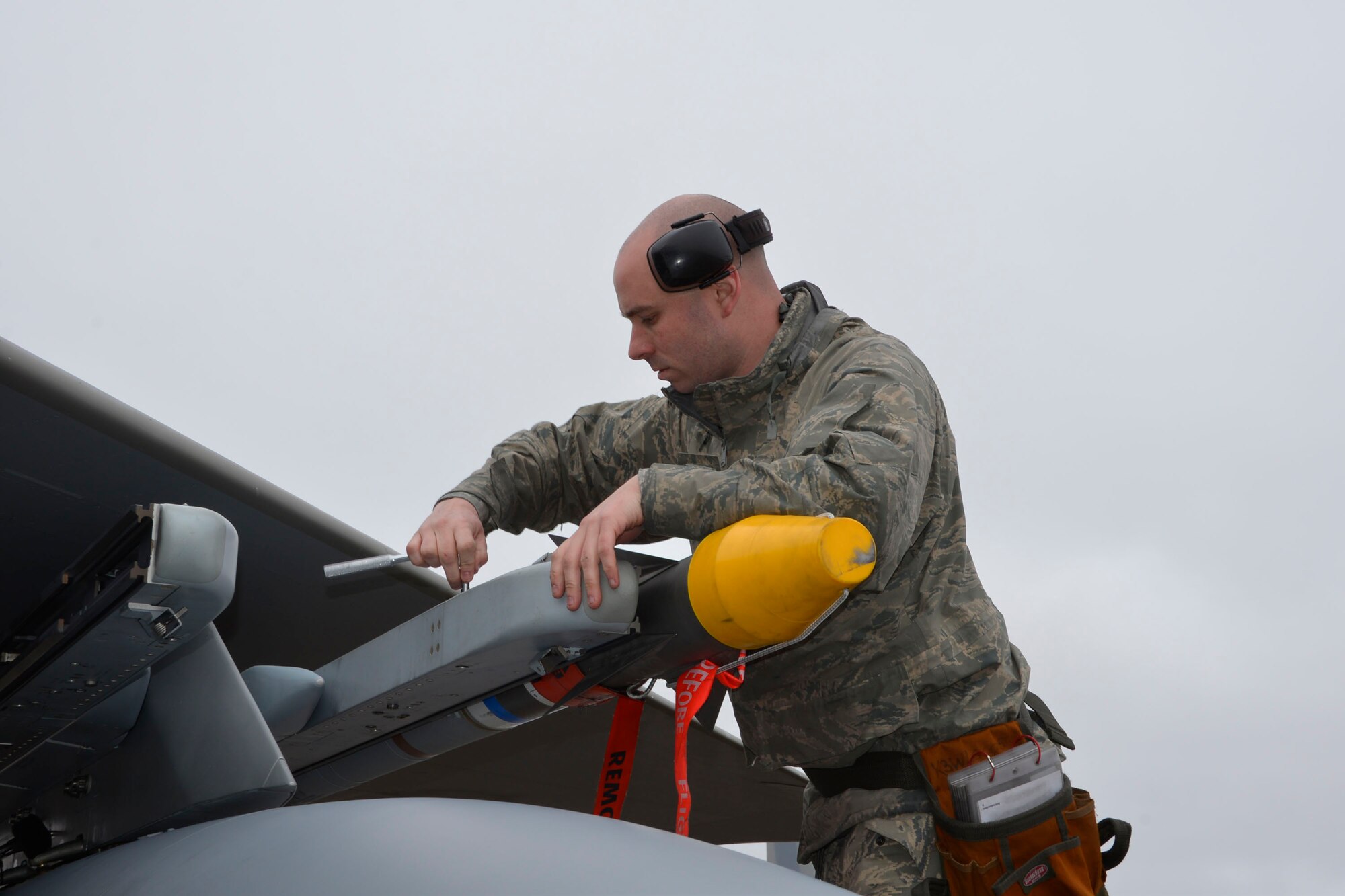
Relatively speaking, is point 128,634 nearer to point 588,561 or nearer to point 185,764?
point 185,764

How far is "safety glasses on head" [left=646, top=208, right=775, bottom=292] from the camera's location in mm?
2258

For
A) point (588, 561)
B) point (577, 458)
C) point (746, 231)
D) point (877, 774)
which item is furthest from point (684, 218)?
point (877, 774)

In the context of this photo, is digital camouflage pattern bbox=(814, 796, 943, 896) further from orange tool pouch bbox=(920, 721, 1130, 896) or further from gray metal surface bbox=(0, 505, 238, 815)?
gray metal surface bbox=(0, 505, 238, 815)

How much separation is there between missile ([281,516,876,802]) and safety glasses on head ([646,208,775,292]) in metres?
0.78

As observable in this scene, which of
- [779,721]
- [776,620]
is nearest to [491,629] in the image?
[776,620]

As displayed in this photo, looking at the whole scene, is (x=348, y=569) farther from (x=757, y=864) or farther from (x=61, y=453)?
(x=757, y=864)

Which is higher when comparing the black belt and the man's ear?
the man's ear

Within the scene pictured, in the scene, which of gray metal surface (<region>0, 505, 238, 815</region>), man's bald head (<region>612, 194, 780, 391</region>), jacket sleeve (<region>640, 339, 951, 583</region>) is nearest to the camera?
gray metal surface (<region>0, 505, 238, 815</region>)

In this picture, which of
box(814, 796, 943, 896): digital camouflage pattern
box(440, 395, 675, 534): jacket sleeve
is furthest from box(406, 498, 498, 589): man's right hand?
box(814, 796, 943, 896): digital camouflage pattern

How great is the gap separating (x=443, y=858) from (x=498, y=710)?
0.68m

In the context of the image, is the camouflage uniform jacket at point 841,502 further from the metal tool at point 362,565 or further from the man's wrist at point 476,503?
the metal tool at point 362,565

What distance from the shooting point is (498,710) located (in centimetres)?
191

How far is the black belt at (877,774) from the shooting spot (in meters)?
2.18

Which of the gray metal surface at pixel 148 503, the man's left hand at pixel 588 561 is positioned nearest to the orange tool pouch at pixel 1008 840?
the man's left hand at pixel 588 561
